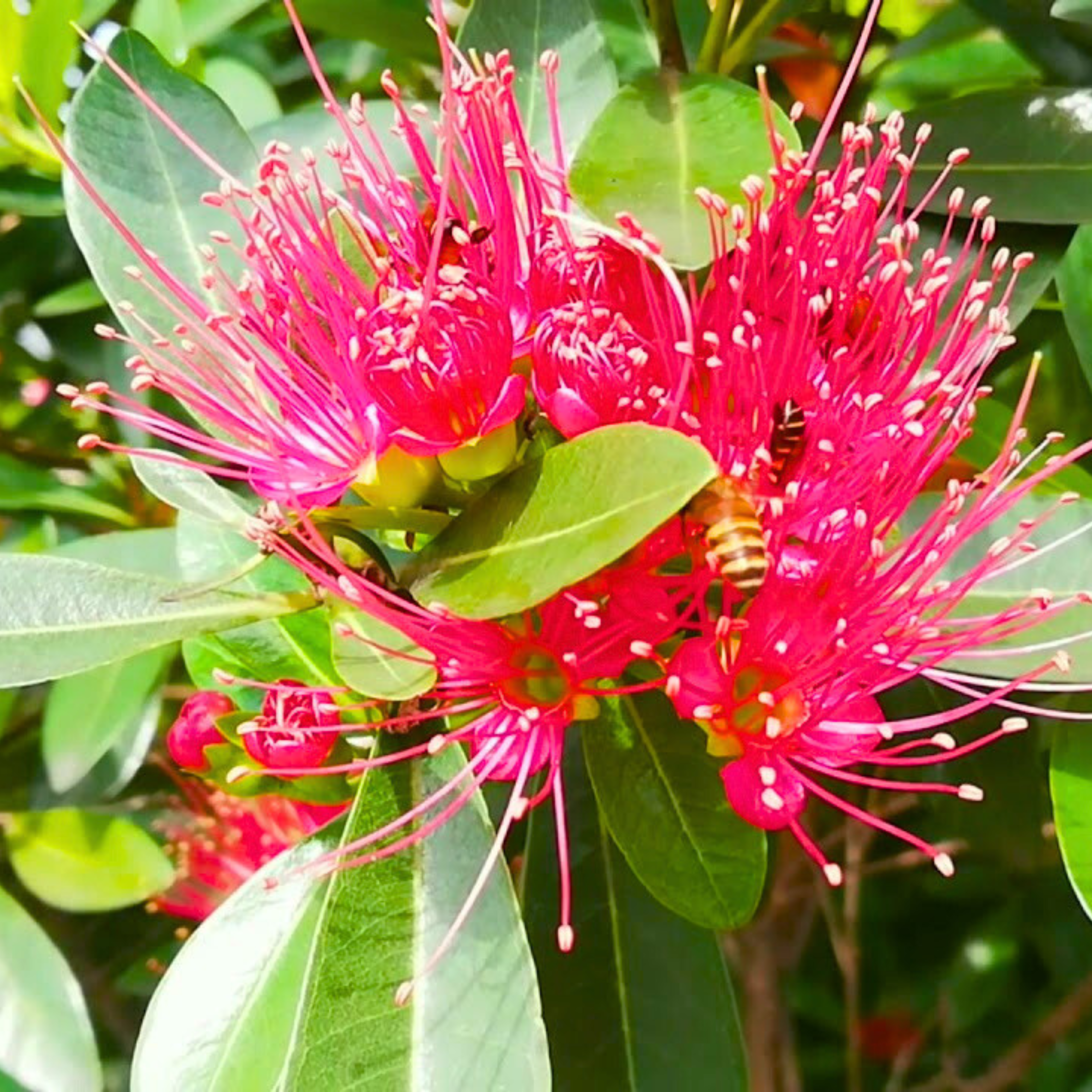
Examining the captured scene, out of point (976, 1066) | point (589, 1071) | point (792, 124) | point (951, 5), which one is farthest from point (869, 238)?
point (976, 1066)

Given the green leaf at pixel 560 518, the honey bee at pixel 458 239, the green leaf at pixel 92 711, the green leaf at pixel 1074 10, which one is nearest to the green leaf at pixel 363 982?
the green leaf at pixel 560 518

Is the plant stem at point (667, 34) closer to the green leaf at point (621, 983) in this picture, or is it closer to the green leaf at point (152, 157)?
the green leaf at point (152, 157)

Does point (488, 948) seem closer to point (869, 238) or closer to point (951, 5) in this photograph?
point (869, 238)

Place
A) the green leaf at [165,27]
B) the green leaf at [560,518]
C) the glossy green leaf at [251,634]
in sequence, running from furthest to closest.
Result: the green leaf at [165,27], the glossy green leaf at [251,634], the green leaf at [560,518]

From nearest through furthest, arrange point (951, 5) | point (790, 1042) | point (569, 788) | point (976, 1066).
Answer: point (569, 788), point (951, 5), point (790, 1042), point (976, 1066)

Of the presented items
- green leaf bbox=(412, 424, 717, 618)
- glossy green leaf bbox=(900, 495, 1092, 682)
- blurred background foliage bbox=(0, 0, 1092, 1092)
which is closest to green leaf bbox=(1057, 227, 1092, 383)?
blurred background foliage bbox=(0, 0, 1092, 1092)

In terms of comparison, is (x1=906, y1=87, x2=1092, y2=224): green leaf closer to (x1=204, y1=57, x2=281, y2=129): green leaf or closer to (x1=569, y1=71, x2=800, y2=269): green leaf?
(x1=569, y1=71, x2=800, y2=269): green leaf

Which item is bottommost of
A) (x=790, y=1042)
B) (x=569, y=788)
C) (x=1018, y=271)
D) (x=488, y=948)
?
(x=790, y=1042)
